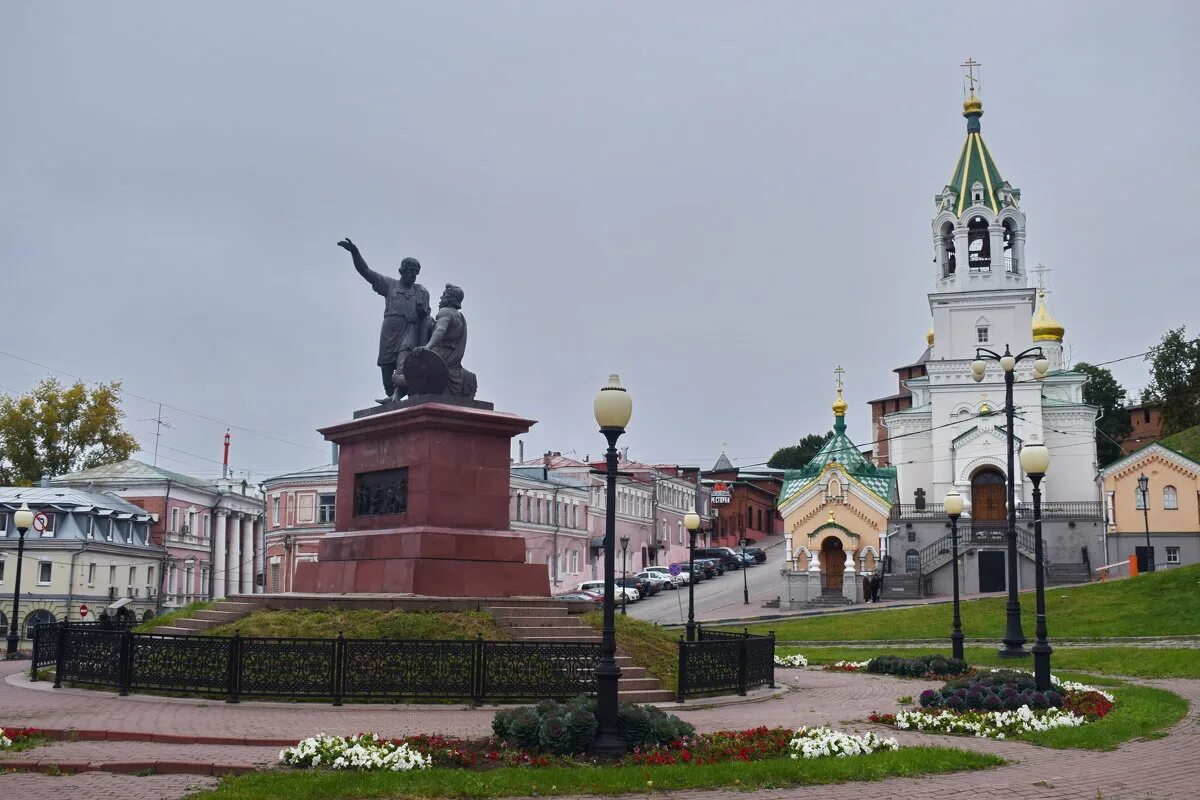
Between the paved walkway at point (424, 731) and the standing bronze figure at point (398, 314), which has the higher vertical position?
the standing bronze figure at point (398, 314)

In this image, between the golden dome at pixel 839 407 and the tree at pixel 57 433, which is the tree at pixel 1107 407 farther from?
the tree at pixel 57 433

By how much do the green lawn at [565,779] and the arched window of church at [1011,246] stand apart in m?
54.9

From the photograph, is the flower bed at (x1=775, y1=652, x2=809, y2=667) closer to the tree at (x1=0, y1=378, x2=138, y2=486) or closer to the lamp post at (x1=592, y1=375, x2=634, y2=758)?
the lamp post at (x1=592, y1=375, x2=634, y2=758)

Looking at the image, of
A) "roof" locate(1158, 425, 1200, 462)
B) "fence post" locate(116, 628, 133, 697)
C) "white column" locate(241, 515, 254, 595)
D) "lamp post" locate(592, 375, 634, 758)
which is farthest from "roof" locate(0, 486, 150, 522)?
"roof" locate(1158, 425, 1200, 462)

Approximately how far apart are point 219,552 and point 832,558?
39075mm

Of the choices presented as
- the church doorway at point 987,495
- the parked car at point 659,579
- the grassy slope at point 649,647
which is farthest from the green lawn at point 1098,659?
the parked car at point 659,579

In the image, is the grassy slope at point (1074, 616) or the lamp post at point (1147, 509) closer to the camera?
the grassy slope at point (1074, 616)

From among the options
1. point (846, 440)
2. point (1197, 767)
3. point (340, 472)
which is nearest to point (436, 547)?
point (340, 472)

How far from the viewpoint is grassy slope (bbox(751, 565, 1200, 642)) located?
32531 millimetres

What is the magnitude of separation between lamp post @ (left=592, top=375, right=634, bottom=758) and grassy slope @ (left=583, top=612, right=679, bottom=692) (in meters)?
4.51

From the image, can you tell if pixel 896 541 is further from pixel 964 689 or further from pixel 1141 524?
pixel 964 689

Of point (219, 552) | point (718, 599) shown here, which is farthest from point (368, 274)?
point (219, 552)

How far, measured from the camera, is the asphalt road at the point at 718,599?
50344 mm

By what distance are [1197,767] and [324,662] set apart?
982cm
